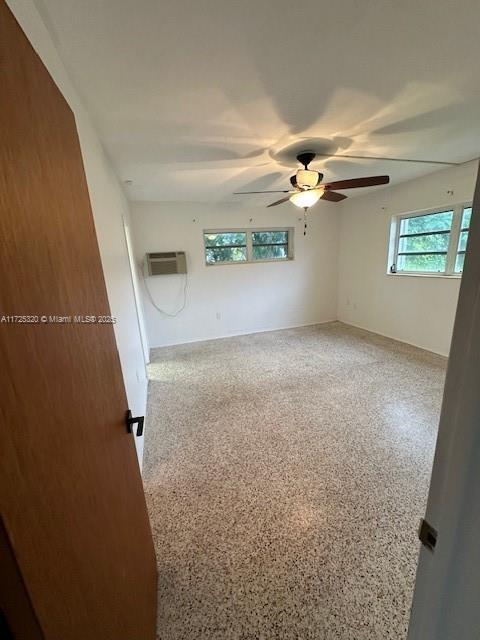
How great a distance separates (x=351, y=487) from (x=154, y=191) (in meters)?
3.95

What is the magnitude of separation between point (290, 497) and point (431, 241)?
390cm

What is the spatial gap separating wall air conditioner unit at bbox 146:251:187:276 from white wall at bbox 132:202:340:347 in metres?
0.12

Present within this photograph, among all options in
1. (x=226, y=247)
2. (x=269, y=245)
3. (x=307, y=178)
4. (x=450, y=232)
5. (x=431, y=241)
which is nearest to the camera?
(x=307, y=178)

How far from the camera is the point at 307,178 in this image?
2.35 m

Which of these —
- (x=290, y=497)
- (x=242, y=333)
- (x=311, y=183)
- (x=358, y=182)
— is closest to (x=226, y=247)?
(x=242, y=333)

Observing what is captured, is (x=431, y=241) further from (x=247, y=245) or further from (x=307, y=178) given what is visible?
(x=247, y=245)

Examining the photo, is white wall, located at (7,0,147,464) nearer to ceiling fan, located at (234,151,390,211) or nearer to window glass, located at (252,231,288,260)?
ceiling fan, located at (234,151,390,211)

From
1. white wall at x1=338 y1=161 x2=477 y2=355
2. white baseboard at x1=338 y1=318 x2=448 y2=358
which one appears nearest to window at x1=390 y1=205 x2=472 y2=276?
white wall at x1=338 y1=161 x2=477 y2=355

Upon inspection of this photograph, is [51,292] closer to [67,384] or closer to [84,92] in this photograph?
[67,384]

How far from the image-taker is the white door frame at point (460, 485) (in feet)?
1.43

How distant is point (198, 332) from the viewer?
4766 millimetres

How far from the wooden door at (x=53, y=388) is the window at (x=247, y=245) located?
12.5ft

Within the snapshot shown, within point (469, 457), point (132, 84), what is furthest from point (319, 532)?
point (132, 84)

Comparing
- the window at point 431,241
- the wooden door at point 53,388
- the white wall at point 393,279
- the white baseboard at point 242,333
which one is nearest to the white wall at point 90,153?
the wooden door at point 53,388
